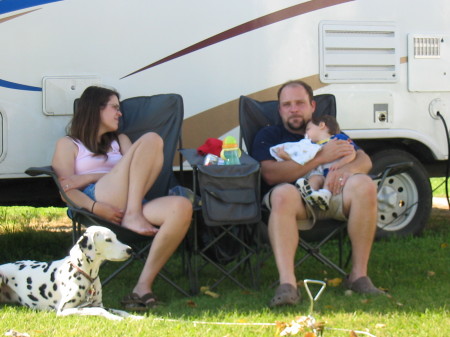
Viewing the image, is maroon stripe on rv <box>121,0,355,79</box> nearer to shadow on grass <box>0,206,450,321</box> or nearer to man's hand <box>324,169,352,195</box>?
shadow on grass <box>0,206,450,321</box>

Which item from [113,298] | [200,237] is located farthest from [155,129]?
[113,298]

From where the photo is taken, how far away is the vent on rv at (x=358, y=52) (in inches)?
199

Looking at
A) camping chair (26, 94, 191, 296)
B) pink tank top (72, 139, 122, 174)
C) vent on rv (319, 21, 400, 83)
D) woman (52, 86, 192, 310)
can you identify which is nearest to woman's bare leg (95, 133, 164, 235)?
woman (52, 86, 192, 310)

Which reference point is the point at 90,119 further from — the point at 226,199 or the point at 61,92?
the point at 226,199

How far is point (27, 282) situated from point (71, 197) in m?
0.51

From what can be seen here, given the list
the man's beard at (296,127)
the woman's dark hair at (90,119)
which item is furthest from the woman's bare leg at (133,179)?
the man's beard at (296,127)

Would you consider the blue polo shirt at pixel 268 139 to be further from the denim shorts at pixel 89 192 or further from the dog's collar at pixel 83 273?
the dog's collar at pixel 83 273

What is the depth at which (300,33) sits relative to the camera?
499 centimetres

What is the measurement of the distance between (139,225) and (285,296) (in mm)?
776

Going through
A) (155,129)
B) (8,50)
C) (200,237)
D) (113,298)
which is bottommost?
(113,298)

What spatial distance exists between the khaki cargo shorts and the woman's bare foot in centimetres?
59

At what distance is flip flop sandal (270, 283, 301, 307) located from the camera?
3.36 m

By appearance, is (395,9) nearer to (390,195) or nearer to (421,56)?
(421,56)

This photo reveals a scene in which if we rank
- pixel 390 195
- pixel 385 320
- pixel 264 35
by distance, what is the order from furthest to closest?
pixel 390 195, pixel 264 35, pixel 385 320
